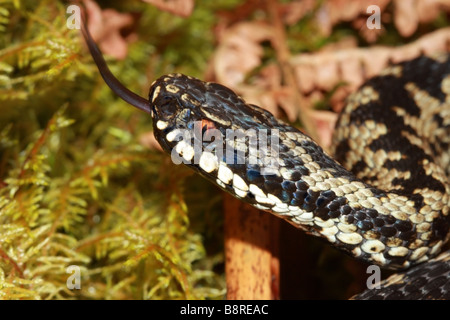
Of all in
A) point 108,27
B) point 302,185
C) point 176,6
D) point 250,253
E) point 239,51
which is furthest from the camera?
point 239,51

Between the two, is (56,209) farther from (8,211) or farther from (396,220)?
(396,220)

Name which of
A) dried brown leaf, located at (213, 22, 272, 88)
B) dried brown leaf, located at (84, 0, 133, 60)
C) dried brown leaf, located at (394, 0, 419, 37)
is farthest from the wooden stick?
dried brown leaf, located at (394, 0, 419, 37)

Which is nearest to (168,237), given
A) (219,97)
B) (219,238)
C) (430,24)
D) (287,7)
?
(219,238)

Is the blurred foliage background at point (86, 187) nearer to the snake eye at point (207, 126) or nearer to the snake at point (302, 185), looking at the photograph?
the snake at point (302, 185)

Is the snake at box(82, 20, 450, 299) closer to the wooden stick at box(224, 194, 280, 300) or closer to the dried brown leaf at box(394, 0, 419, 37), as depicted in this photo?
the wooden stick at box(224, 194, 280, 300)

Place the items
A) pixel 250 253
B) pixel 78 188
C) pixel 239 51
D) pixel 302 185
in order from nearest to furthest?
pixel 302 185
pixel 250 253
pixel 78 188
pixel 239 51

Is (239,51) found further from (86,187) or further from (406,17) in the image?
(86,187)

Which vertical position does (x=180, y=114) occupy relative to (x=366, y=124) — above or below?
below

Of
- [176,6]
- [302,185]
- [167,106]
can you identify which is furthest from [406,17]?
[167,106]

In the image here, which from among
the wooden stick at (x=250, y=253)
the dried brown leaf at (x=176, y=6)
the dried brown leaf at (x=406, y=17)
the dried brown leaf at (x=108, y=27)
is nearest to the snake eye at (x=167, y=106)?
the wooden stick at (x=250, y=253)
